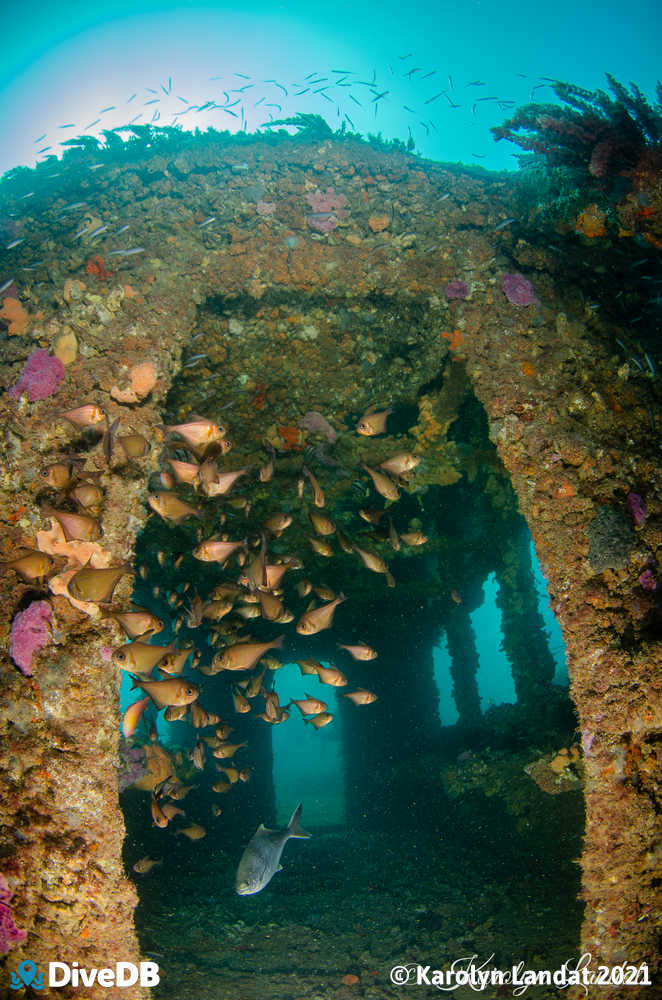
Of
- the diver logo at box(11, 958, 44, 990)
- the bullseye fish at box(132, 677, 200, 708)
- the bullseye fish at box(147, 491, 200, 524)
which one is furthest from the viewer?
the bullseye fish at box(147, 491, 200, 524)

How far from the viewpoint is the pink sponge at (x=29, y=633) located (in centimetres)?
353

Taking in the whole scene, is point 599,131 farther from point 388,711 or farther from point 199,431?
point 388,711

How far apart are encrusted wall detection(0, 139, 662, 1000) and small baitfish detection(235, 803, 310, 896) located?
4.27ft

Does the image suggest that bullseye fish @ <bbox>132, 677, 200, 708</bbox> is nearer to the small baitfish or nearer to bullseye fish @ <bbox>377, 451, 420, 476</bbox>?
the small baitfish

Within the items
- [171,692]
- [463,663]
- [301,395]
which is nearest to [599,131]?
[301,395]

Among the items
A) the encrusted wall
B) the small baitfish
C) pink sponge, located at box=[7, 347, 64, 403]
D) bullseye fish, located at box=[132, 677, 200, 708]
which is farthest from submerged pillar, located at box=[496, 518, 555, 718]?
pink sponge, located at box=[7, 347, 64, 403]

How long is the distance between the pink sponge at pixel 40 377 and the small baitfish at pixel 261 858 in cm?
510

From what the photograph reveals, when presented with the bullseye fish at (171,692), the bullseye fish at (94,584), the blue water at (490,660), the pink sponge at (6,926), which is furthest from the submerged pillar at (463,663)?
the blue water at (490,660)

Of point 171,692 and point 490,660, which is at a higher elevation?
point 490,660

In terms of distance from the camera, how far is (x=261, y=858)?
470 cm

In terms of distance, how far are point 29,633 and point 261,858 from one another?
3560 millimetres

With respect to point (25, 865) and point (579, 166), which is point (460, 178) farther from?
point (25, 865)

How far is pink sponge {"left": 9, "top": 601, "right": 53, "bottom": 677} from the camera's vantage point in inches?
139

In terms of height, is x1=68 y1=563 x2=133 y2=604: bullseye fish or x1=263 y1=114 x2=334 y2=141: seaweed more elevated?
x1=263 y1=114 x2=334 y2=141: seaweed
